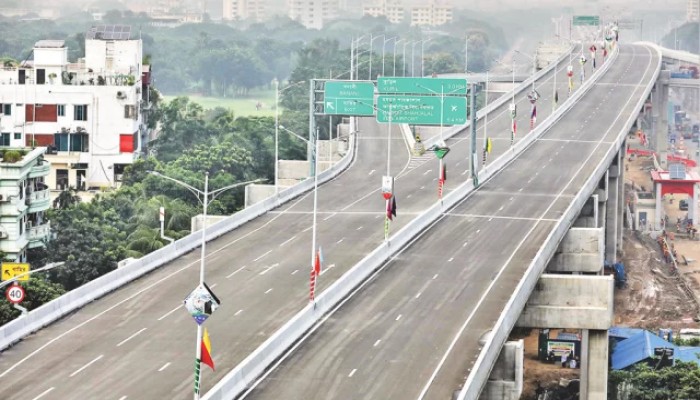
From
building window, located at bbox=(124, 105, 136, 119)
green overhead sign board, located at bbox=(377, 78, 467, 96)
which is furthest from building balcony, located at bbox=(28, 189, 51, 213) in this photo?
building window, located at bbox=(124, 105, 136, 119)

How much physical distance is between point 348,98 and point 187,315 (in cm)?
5809

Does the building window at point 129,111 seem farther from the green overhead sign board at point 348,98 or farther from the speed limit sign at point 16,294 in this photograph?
the speed limit sign at point 16,294

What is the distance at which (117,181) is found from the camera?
144m

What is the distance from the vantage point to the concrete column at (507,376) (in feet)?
229

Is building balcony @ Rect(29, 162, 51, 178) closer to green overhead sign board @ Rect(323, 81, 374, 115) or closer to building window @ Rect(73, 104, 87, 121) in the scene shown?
green overhead sign board @ Rect(323, 81, 374, 115)

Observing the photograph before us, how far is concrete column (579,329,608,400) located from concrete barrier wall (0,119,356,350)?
23.3 meters

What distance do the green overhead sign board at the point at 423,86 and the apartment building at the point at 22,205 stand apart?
34532 mm

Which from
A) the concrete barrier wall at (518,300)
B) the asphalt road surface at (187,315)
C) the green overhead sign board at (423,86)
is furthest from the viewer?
the green overhead sign board at (423,86)

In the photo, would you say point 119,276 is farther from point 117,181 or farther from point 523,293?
point 117,181

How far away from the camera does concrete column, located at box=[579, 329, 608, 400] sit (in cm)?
8588

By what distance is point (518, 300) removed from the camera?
76.8 meters

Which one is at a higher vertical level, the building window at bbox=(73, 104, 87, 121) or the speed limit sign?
the building window at bbox=(73, 104, 87, 121)

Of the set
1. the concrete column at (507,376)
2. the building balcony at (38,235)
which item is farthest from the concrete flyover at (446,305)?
the building balcony at (38,235)

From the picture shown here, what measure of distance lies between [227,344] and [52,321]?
335 inches
